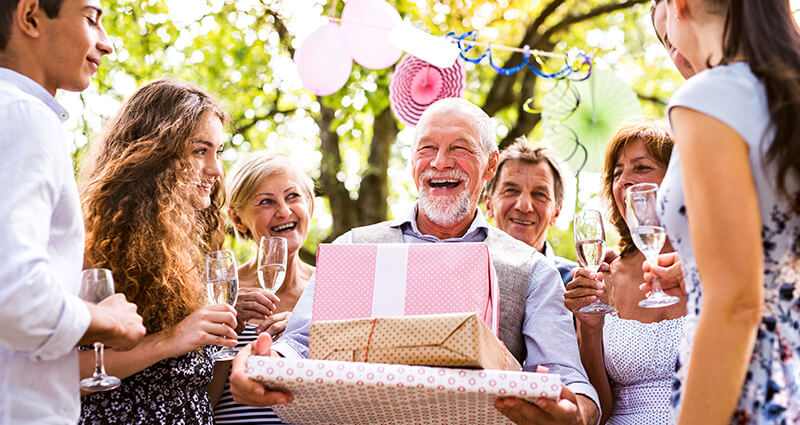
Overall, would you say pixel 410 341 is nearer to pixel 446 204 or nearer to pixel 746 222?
pixel 746 222

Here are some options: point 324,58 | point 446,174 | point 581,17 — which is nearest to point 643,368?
point 446,174

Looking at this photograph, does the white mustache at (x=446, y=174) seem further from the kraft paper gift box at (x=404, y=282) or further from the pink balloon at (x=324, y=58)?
the pink balloon at (x=324, y=58)

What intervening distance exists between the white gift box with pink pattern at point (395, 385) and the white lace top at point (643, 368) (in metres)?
1.19

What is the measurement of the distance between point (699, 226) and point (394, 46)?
316 centimetres

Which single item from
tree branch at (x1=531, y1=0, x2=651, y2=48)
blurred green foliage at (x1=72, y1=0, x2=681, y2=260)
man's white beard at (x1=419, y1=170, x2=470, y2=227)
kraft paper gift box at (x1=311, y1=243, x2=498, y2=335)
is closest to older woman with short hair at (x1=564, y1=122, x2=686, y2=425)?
kraft paper gift box at (x1=311, y1=243, x2=498, y2=335)

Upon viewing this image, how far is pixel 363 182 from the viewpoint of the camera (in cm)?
935

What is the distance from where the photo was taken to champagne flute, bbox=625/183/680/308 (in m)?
2.53

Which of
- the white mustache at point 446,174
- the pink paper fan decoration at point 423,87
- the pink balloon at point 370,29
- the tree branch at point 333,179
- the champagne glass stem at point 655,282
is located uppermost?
the pink balloon at point 370,29

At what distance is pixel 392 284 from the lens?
8.87ft

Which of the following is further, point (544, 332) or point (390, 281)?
point (544, 332)

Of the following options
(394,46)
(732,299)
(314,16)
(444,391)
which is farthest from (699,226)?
(314,16)

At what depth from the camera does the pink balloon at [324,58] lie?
4.89 meters

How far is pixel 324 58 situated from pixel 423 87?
702 mm

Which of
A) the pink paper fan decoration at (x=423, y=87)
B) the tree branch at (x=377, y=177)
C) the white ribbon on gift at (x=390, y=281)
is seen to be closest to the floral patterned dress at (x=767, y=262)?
the white ribbon on gift at (x=390, y=281)
